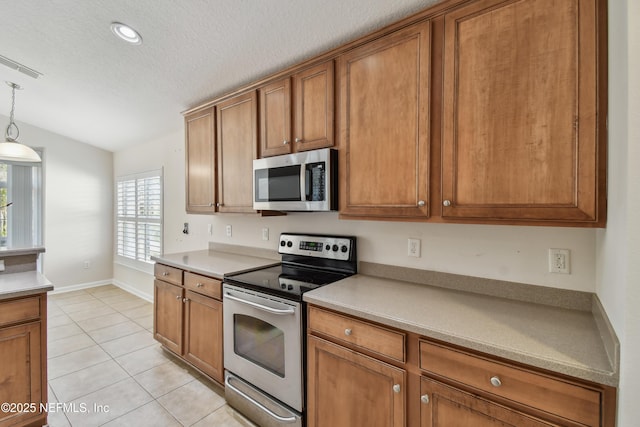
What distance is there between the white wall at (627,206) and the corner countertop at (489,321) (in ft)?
0.24

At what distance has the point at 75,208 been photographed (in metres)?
4.89

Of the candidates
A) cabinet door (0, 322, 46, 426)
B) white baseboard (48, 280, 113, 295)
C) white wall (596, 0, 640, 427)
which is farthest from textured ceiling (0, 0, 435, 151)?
white baseboard (48, 280, 113, 295)

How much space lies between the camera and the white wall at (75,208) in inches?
181

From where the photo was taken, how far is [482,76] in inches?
49.9

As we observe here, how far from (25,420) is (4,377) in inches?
12.7

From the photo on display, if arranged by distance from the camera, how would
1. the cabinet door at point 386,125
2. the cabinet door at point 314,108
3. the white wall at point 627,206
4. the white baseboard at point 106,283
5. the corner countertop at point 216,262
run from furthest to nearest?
the white baseboard at point 106,283, the corner countertop at point 216,262, the cabinet door at point 314,108, the cabinet door at point 386,125, the white wall at point 627,206

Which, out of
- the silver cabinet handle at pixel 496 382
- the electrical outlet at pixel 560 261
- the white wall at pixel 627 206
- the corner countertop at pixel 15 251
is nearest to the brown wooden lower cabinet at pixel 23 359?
the corner countertop at pixel 15 251

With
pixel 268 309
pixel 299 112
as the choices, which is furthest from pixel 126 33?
pixel 268 309

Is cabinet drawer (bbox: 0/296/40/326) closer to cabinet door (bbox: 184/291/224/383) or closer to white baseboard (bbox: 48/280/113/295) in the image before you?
cabinet door (bbox: 184/291/224/383)

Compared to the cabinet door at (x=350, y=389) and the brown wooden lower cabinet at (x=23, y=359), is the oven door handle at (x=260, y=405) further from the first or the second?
the brown wooden lower cabinet at (x=23, y=359)

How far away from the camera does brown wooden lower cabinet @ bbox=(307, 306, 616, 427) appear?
0.92m

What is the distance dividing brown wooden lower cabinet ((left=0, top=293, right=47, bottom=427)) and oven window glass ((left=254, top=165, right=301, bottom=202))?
1514 mm

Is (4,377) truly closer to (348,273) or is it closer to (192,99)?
(348,273)

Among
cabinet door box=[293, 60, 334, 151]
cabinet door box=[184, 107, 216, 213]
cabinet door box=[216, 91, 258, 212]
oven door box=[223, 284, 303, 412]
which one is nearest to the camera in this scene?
oven door box=[223, 284, 303, 412]
